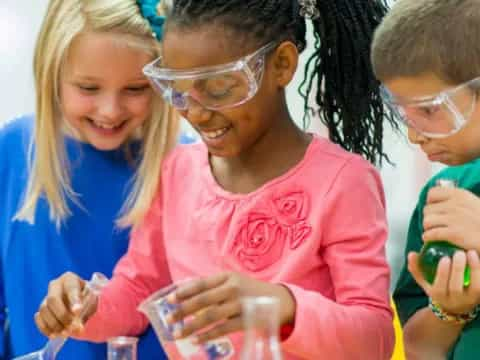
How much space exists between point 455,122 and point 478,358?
339 mm

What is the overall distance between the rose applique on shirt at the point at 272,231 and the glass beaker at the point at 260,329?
575mm

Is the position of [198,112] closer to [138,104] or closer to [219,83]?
[219,83]

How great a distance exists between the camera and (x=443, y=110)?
4.67ft

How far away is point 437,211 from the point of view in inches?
54.0

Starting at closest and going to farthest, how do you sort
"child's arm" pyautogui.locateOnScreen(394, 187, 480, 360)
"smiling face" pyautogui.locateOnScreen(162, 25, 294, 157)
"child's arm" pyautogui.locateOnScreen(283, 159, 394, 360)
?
"child's arm" pyautogui.locateOnScreen(394, 187, 480, 360), "child's arm" pyautogui.locateOnScreen(283, 159, 394, 360), "smiling face" pyautogui.locateOnScreen(162, 25, 294, 157)

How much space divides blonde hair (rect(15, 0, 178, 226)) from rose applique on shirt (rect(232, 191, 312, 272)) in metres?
0.28

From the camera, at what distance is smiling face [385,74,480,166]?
4.69 ft

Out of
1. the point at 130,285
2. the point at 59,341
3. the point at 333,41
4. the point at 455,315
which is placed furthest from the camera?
the point at 130,285

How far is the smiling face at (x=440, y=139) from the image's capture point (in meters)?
1.43

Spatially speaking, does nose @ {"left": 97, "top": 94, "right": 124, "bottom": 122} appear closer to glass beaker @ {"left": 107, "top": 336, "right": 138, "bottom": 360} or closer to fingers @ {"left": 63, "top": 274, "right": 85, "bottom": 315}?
fingers @ {"left": 63, "top": 274, "right": 85, "bottom": 315}

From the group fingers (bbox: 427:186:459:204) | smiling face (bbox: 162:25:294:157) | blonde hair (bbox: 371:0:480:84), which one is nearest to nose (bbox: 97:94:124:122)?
smiling face (bbox: 162:25:294:157)

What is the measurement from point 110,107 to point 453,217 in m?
0.72

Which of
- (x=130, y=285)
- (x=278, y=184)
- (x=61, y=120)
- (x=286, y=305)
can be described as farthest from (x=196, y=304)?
(x=61, y=120)

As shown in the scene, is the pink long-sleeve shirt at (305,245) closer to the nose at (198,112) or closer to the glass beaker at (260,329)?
the nose at (198,112)
